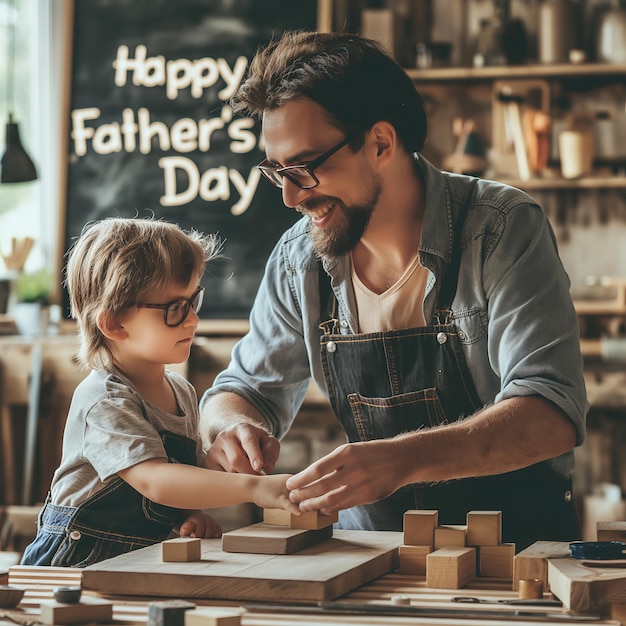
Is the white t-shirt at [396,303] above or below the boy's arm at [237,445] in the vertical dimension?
above

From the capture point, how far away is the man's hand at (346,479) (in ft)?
4.79

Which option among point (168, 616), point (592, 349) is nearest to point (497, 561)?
point (168, 616)

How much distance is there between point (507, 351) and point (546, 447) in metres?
0.18

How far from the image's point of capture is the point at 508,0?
14.3 feet

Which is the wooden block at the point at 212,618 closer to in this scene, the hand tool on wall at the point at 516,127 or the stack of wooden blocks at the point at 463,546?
the stack of wooden blocks at the point at 463,546

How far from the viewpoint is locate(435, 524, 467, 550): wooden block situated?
1456 millimetres

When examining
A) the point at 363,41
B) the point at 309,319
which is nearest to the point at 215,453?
the point at 309,319

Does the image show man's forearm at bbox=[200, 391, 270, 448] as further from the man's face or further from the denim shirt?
the man's face

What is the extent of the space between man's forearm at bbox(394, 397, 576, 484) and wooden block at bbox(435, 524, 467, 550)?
10 centimetres

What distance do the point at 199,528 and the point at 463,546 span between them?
50cm

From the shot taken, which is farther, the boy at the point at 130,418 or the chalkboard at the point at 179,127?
the chalkboard at the point at 179,127

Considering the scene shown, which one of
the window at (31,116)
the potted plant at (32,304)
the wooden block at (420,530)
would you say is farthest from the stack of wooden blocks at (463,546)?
the window at (31,116)

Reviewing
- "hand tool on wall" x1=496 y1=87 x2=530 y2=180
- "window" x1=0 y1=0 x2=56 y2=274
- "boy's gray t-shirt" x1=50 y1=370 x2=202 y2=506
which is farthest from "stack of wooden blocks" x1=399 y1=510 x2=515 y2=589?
"window" x1=0 y1=0 x2=56 y2=274

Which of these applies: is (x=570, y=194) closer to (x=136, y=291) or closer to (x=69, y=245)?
(x=69, y=245)
